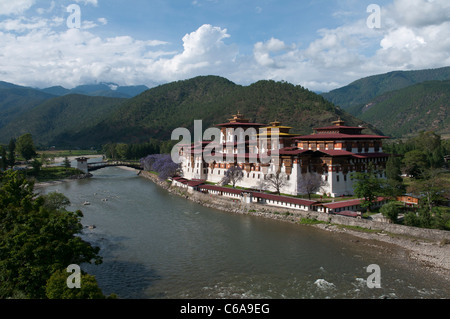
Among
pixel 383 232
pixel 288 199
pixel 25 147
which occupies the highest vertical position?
pixel 25 147

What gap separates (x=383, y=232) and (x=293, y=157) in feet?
57.4

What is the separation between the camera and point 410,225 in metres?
32.2

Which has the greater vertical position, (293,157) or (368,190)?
(293,157)

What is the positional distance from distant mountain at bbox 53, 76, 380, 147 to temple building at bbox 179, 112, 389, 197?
192 feet

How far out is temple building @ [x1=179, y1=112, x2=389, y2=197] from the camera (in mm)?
46750

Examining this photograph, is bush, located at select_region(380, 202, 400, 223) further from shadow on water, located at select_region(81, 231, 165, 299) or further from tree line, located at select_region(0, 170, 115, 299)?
tree line, located at select_region(0, 170, 115, 299)

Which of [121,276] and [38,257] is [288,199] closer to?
[121,276]

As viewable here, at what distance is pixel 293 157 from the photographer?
47.4 m

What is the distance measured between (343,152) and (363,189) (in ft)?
31.7

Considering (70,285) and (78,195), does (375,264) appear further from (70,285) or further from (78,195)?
(78,195)

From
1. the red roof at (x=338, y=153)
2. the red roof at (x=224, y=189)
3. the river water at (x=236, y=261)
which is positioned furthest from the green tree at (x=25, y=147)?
the red roof at (x=338, y=153)

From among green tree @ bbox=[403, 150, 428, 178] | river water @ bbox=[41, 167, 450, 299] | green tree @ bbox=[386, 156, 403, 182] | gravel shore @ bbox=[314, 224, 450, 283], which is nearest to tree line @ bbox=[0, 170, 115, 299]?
river water @ bbox=[41, 167, 450, 299]

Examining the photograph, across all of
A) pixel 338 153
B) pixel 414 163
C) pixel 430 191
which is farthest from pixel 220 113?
pixel 430 191

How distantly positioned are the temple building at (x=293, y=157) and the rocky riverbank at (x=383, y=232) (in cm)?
721
